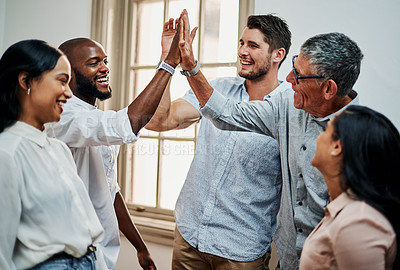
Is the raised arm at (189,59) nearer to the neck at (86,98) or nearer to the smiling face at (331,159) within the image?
the neck at (86,98)

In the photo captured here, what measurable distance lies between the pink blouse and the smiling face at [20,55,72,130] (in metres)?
0.64

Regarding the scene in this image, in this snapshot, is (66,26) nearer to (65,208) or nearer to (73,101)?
(73,101)

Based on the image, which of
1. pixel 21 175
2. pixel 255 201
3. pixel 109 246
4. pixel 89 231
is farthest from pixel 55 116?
pixel 255 201

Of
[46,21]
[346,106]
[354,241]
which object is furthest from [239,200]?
[46,21]

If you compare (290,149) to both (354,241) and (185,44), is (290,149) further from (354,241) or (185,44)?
(354,241)

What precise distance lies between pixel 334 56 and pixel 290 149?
33 centimetres

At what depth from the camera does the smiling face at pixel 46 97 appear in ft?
2.92

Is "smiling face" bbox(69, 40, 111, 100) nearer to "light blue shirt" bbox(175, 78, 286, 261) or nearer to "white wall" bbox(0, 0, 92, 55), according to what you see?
"light blue shirt" bbox(175, 78, 286, 261)

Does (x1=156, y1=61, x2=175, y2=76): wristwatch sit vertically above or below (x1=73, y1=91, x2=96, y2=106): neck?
above

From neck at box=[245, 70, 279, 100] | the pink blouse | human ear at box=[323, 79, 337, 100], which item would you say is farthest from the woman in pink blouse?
neck at box=[245, 70, 279, 100]

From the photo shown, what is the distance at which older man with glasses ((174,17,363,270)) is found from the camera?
1.21m

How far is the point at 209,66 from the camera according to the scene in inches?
71.0

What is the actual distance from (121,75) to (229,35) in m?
0.54

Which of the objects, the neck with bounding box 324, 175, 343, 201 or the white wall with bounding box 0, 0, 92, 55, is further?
the white wall with bounding box 0, 0, 92, 55
